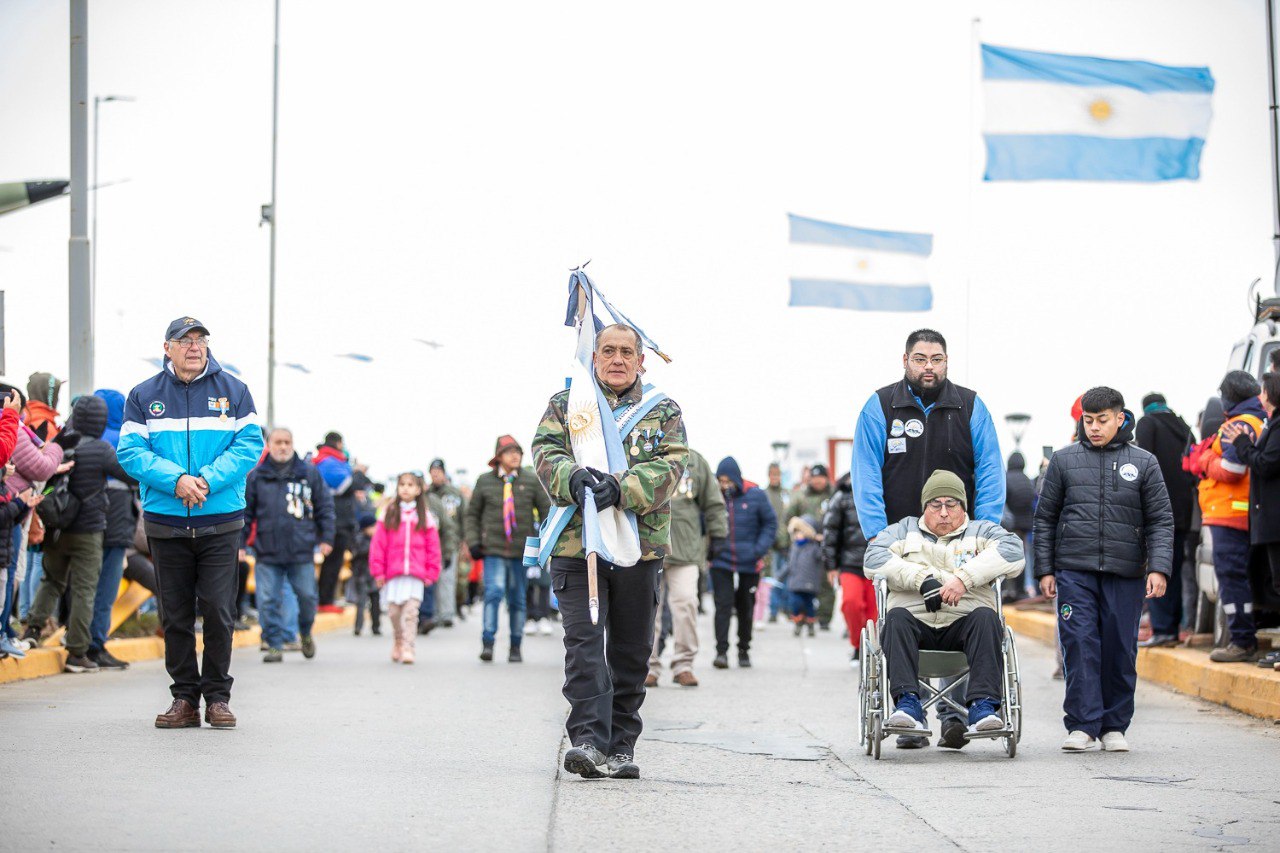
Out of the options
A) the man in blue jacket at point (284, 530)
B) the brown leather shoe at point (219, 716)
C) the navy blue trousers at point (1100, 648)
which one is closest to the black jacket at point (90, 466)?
the man in blue jacket at point (284, 530)

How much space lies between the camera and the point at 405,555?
16.9 m

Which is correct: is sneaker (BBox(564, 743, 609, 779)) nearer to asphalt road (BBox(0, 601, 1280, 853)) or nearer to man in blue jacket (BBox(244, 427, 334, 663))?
asphalt road (BBox(0, 601, 1280, 853))

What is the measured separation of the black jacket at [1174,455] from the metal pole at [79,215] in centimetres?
898

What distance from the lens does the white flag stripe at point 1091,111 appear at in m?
20.7

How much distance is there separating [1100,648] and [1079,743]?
1.67 feet

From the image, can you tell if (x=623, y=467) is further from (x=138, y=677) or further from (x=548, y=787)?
(x=138, y=677)

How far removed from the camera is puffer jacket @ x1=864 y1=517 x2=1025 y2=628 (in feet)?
28.4

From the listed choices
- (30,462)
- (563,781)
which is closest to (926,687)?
(563,781)

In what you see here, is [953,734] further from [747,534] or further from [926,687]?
[747,534]

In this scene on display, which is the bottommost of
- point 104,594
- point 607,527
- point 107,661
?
point 107,661

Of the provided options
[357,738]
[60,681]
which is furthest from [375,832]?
[60,681]

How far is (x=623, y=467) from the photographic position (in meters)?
7.54

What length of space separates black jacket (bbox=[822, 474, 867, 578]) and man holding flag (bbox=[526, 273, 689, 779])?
754 centimetres

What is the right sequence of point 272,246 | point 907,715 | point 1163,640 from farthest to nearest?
point 272,246 < point 1163,640 < point 907,715
